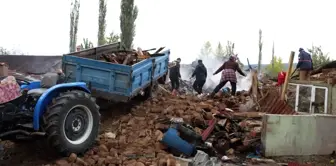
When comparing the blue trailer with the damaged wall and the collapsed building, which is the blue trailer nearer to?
the collapsed building

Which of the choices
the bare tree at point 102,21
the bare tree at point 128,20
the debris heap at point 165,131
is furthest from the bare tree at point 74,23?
the debris heap at point 165,131

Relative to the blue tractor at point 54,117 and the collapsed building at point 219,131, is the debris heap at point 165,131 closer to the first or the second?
the collapsed building at point 219,131

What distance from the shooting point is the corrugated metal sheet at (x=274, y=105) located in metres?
9.82

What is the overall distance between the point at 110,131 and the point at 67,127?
207 cm

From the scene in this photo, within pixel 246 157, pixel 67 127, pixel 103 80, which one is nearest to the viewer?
pixel 67 127

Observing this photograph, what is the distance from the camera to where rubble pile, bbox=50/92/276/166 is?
20.8ft

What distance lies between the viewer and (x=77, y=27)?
26688 mm

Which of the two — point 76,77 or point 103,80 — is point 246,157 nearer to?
point 103,80

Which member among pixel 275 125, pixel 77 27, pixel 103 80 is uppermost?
pixel 77 27

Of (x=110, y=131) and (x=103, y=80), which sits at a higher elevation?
(x=103, y=80)

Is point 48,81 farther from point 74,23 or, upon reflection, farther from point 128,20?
point 74,23

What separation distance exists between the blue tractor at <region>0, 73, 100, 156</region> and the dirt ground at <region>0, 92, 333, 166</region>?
294 millimetres

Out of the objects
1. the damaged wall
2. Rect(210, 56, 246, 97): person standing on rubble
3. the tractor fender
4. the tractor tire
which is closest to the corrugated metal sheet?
Rect(210, 56, 246, 97): person standing on rubble

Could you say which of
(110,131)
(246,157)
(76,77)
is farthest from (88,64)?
(246,157)
